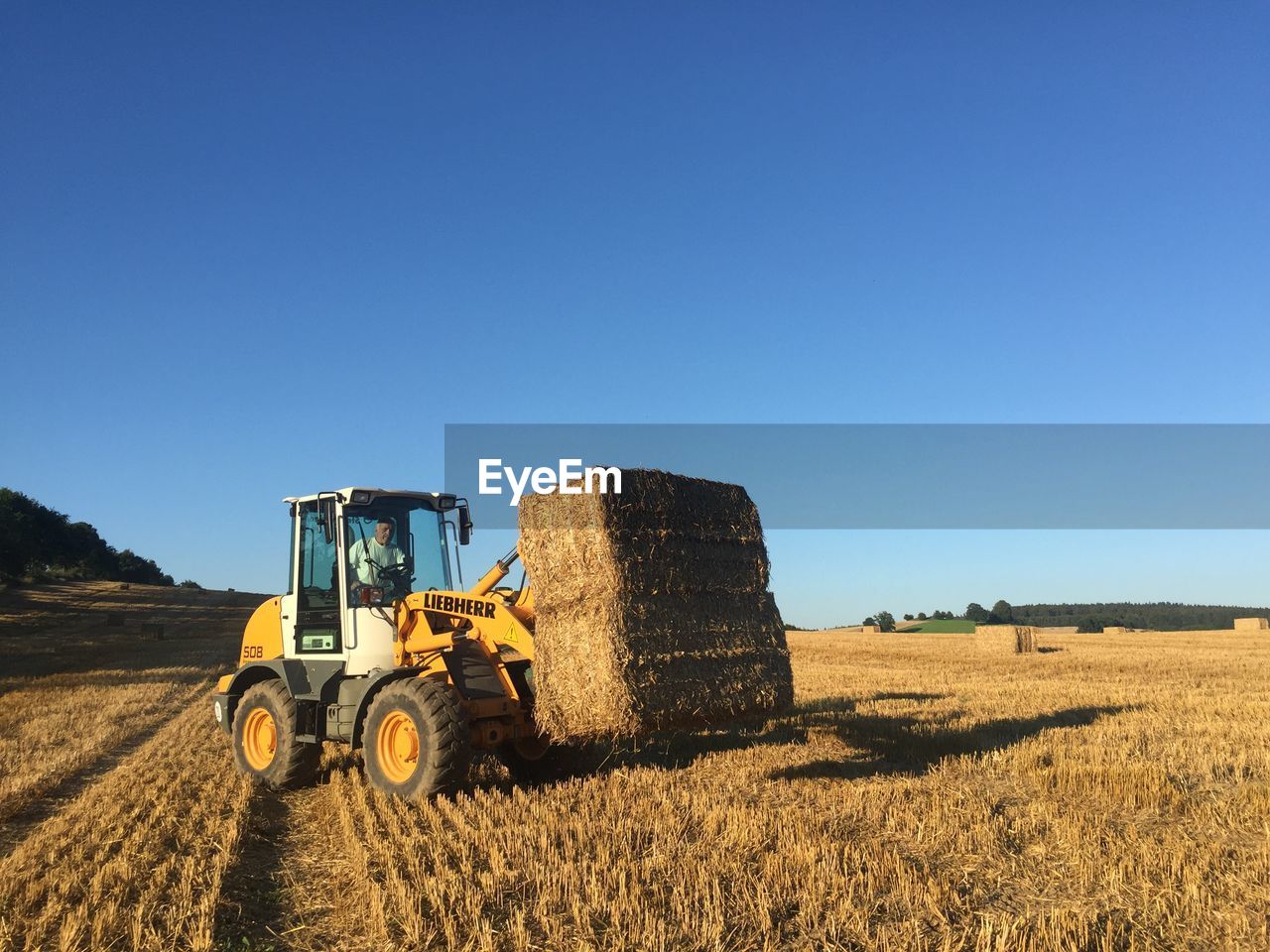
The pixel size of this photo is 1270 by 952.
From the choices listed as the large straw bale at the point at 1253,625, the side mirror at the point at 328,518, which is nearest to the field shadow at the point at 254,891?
the side mirror at the point at 328,518

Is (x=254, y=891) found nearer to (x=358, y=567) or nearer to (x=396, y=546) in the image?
(x=358, y=567)

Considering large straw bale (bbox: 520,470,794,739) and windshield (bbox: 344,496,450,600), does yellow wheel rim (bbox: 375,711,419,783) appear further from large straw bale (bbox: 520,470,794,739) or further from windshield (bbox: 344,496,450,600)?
windshield (bbox: 344,496,450,600)

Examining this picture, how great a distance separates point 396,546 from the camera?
8.88 meters

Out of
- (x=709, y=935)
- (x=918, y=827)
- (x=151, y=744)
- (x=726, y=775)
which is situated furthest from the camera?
(x=151, y=744)

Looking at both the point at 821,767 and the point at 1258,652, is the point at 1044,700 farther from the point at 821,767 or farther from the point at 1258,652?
the point at 1258,652

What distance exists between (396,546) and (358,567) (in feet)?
1.30

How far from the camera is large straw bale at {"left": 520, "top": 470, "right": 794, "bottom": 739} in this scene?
6543 mm

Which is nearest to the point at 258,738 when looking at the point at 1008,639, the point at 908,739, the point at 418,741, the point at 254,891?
the point at 418,741

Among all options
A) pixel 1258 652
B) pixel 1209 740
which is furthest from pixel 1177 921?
pixel 1258 652

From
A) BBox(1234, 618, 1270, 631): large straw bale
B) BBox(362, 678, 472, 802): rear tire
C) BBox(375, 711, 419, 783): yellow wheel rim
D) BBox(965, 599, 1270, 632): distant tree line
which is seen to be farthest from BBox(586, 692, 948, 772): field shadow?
BBox(965, 599, 1270, 632): distant tree line

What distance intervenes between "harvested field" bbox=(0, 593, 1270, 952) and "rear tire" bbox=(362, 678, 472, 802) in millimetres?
242

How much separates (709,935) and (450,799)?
3444 mm

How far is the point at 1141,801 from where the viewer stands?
6980 mm

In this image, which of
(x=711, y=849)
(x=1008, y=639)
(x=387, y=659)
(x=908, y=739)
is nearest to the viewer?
(x=711, y=849)
